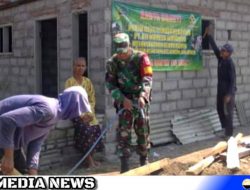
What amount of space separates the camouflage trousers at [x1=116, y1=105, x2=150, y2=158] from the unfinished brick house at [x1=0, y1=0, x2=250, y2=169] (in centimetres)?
147

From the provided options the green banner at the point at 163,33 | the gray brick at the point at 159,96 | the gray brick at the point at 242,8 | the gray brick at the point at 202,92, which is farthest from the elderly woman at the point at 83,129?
the gray brick at the point at 242,8

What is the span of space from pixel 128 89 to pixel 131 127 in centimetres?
49

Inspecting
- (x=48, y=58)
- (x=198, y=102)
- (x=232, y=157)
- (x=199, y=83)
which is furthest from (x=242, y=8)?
(x=232, y=157)

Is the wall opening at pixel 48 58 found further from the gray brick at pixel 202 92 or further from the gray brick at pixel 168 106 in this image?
the gray brick at pixel 202 92

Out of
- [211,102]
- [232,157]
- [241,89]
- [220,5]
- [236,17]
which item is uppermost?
[220,5]

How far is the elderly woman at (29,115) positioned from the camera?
3936 mm

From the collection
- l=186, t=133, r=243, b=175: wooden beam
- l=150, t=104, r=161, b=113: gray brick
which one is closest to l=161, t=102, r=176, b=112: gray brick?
l=150, t=104, r=161, b=113: gray brick

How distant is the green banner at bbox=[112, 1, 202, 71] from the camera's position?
7.83 m

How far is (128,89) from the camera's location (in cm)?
584

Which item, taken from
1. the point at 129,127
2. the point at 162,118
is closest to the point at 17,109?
the point at 129,127

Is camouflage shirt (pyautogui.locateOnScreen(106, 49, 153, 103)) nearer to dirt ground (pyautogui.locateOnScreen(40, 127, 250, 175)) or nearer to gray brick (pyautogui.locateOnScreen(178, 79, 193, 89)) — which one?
dirt ground (pyautogui.locateOnScreen(40, 127, 250, 175))

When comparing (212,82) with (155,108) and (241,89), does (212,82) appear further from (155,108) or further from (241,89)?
(155,108)

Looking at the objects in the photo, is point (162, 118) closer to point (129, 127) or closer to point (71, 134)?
point (71, 134)

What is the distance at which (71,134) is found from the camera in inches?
281
